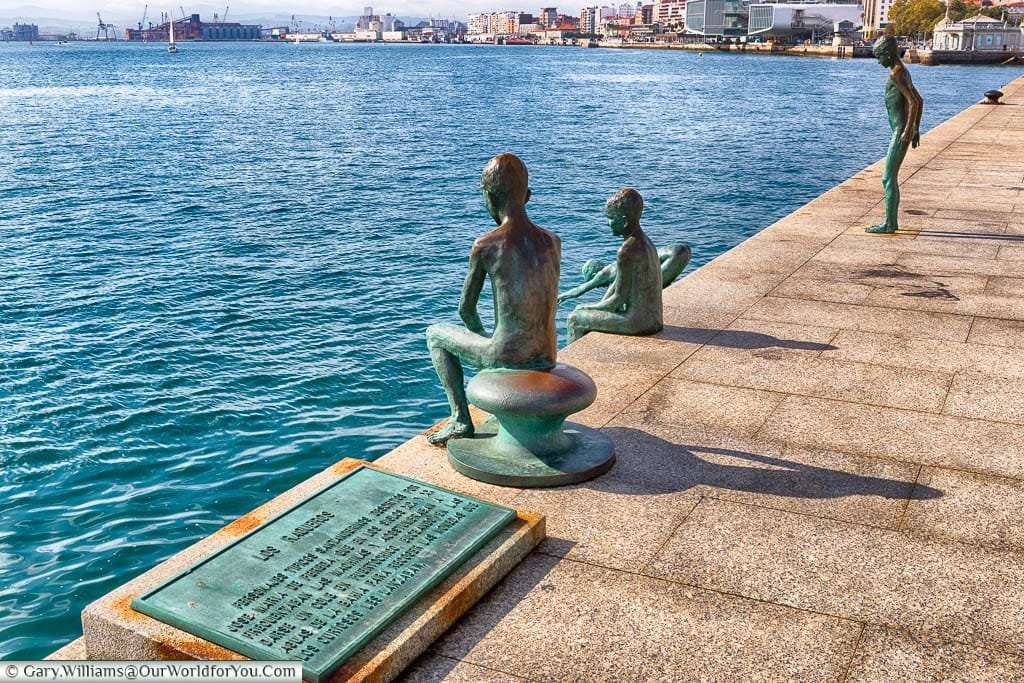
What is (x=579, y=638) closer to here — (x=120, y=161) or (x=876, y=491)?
(x=876, y=491)

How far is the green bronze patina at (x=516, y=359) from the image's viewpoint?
6250mm

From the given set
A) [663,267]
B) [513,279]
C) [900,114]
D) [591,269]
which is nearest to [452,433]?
[513,279]

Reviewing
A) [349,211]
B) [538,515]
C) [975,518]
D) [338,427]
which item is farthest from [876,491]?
Result: [349,211]

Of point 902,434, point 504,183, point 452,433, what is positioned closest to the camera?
point 504,183

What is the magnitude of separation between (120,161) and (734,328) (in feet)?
106

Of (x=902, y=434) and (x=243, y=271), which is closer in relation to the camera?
(x=902, y=434)

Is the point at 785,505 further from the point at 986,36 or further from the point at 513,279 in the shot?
the point at 986,36

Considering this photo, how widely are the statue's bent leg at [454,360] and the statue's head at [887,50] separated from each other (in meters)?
8.50

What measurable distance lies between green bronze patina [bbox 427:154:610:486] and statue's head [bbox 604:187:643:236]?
241 cm

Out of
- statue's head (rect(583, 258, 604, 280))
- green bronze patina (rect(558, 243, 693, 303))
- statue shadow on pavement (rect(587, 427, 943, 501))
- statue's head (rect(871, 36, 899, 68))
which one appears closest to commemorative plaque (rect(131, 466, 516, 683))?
statue shadow on pavement (rect(587, 427, 943, 501))

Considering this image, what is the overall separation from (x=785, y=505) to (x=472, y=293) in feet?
7.49

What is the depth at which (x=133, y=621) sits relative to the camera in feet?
15.2

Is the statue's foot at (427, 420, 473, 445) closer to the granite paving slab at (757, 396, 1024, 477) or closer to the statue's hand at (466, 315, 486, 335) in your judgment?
the statue's hand at (466, 315, 486, 335)

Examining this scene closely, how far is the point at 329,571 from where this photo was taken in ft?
16.3
